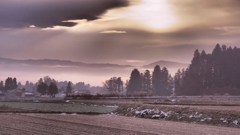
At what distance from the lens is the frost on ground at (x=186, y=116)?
43847 millimetres

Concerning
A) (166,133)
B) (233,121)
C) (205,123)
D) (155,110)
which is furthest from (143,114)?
(166,133)

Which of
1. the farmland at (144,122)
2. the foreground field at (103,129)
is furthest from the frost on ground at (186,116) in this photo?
the foreground field at (103,129)

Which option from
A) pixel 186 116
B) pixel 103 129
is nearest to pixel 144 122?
pixel 186 116

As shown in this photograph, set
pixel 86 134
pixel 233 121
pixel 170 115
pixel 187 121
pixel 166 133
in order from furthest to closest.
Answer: pixel 170 115
pixel 187 121
pixel 233 121
pixel 166 133
pixel 86 134

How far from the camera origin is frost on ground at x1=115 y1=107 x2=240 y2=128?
4385cm

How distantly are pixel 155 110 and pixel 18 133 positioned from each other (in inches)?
1287

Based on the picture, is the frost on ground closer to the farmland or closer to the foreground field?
the farmland

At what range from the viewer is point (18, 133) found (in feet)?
105

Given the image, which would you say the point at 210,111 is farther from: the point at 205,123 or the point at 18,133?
the point at 18,133

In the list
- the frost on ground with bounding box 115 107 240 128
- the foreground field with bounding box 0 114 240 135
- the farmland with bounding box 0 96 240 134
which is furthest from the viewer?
the frost on ground with bounding box 115 107 240 128

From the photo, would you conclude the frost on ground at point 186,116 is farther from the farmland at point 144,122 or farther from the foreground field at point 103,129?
the foreground field at point 103,129

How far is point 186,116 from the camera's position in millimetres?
51812

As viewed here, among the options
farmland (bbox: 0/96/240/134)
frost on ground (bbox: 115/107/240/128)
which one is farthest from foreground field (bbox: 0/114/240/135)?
frost on ground (bbox: 115/107/240/128)

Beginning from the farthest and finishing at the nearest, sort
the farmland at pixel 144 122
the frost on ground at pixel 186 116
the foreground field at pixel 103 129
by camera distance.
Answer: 1. the frost on ground at pixel 186 116
2. the farmland at pixel 144 122
3. the foreground field at pixel 103 129
